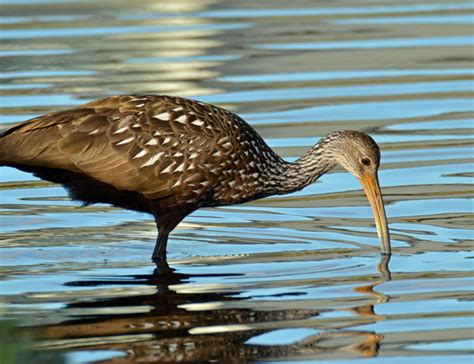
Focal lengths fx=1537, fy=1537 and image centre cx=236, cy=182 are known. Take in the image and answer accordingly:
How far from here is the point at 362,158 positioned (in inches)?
484

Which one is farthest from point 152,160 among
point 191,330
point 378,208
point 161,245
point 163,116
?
point 191,330

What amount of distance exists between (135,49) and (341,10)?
540 cm

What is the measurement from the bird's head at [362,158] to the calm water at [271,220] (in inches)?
15.5

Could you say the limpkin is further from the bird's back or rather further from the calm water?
the calm water

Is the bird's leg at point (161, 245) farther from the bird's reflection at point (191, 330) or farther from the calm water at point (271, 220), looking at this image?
the bird's reflection at point (191, 330)

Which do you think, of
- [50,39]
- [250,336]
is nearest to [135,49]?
[50,39]

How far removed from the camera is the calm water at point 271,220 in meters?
9.55

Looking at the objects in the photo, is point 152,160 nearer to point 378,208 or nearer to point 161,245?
point 161,245

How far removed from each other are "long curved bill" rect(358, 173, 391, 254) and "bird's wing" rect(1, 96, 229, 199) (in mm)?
1295

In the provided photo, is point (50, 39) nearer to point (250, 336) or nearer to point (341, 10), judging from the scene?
point (341, 10)

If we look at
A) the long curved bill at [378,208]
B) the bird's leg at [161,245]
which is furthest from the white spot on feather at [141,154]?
the long curved bill at [378,208]

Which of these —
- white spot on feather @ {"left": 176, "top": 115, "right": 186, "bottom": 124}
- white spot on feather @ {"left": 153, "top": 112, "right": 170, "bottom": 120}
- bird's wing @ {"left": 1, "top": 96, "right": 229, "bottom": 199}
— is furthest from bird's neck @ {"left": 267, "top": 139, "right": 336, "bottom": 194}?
white spot on feather @ {"left": 153, "top": 112, "right": 170, "bottom": 120}

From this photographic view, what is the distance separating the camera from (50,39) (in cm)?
2381

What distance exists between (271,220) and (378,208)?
1.54m
